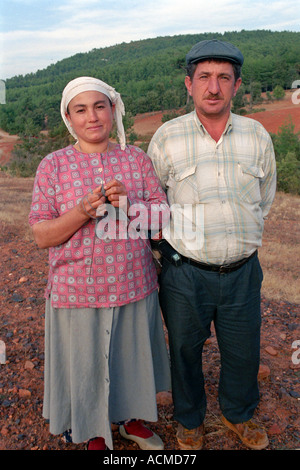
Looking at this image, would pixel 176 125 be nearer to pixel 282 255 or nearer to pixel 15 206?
pixel 282 255

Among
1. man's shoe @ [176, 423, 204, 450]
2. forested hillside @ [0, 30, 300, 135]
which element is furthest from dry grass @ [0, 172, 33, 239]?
forested hillside @ [0, 30, 300, 135]

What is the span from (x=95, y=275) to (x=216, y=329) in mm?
777

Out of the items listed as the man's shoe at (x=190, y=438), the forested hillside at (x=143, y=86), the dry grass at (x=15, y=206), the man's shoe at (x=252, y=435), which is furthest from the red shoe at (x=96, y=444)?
the forested hillside at (x=143, y=86)

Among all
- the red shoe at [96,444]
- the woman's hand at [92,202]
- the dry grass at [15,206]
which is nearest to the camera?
the woman's hand at [92,202]

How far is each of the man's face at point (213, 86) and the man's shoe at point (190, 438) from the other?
1.71 m

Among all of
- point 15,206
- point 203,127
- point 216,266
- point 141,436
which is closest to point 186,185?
point 203,127

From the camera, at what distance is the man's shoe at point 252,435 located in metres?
2.37

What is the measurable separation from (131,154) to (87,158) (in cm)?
21

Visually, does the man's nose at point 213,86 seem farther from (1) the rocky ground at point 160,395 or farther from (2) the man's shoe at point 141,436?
(1) the rocky ground at point 160,395

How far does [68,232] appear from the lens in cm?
181

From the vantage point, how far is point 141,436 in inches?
91.4

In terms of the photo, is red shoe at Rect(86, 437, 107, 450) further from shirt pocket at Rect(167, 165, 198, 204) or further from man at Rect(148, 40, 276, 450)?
shirt pocket at Rect(167, 165, 198, 204)

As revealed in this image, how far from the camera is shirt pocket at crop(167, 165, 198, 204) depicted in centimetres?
207

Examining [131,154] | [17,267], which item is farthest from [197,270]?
[17,267]
